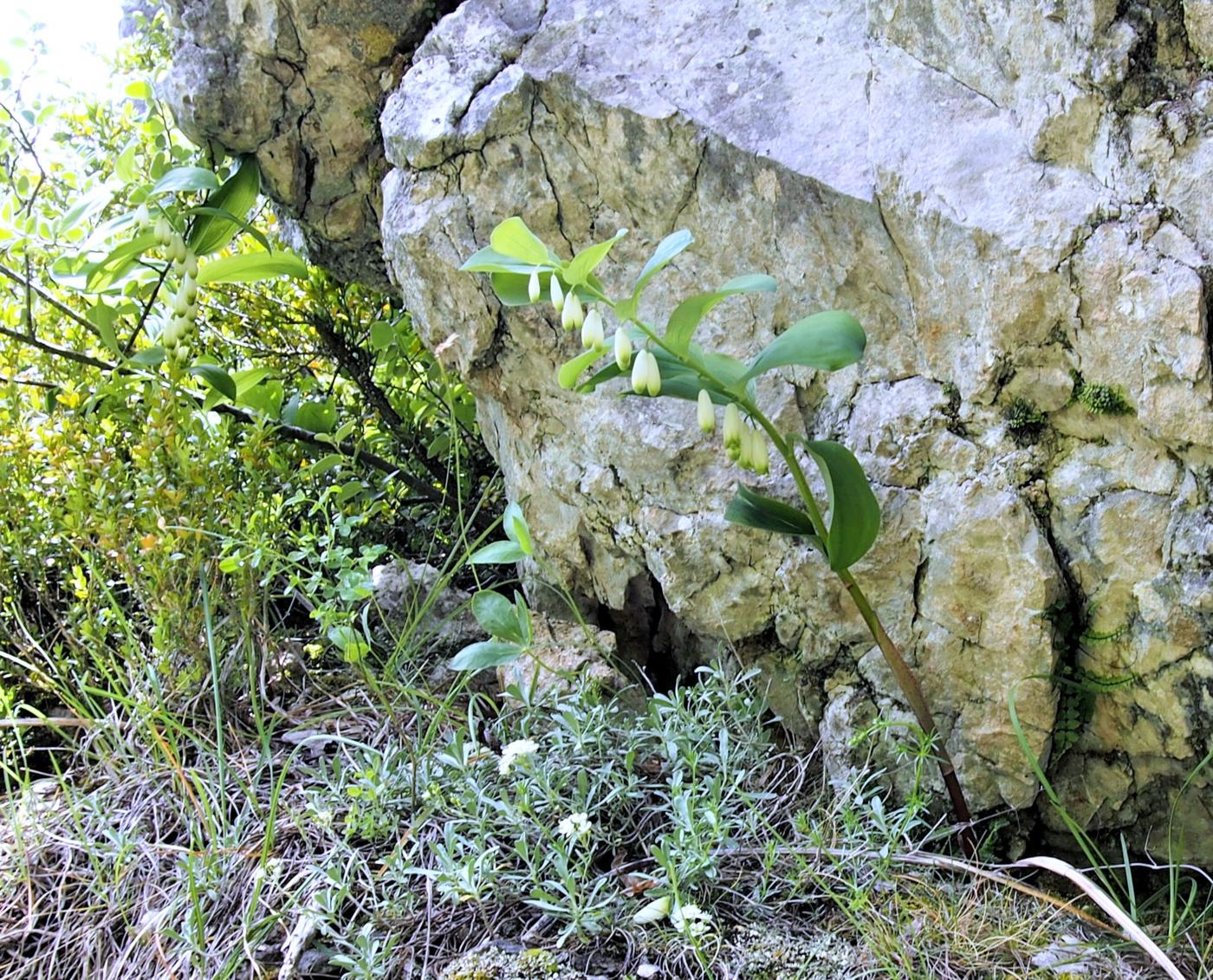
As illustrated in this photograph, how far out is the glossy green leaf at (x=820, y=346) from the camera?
1.08 metres

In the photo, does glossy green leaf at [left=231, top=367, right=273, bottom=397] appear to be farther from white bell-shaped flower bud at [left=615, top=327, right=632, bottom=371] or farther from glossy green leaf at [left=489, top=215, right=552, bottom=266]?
white bell-shaped flower bud at [left=615, top=327, right=632, bottom=371]

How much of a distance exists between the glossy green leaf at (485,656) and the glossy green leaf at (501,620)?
1cm

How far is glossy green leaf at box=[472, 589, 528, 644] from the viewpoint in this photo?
1.50 metres

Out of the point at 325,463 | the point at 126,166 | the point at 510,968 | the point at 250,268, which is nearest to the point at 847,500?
the point at 510,968

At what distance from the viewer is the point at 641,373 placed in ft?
3.57

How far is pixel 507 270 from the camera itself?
3.83ft

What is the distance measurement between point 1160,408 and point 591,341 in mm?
630

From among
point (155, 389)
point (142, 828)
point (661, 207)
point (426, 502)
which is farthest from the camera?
point (426, 502)

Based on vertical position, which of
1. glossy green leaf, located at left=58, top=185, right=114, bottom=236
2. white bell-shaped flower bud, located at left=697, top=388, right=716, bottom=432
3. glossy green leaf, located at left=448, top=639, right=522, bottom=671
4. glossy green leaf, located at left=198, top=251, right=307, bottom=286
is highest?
glossy green leaf, located at left=58, top=185, right=114, bottom=236

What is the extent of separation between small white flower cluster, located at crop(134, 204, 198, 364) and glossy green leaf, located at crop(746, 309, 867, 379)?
0.95m

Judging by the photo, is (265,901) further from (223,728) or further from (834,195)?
(834,195)

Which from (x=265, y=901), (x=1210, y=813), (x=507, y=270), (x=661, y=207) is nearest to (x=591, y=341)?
(x=507, y=270)

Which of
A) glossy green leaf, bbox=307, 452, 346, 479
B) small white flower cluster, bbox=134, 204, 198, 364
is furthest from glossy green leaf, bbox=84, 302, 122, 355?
glossy green leaf, bbox=307, 452, 346, 479

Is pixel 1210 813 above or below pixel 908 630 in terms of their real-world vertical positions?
below
